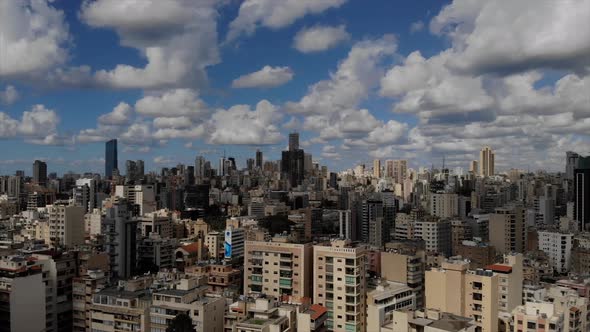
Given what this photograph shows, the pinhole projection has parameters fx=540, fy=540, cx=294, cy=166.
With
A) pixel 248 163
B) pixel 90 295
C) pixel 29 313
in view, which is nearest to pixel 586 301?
pixel 90 295

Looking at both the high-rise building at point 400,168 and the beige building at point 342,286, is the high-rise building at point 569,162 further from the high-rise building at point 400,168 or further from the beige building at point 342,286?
the beige building at point 342,286

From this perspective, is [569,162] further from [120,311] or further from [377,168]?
[120,311]

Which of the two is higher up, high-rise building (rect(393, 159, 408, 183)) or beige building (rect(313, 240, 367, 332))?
high-rise building (rect(393, 159, 408, 183))

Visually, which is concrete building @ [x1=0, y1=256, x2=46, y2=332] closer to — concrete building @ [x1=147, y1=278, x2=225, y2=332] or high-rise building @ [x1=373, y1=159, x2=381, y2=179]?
concrete building @ [x1=147, y1=278, x2=225, y2=332]

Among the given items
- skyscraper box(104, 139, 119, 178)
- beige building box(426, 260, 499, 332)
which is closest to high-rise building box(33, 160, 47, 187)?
skyscraper box(104, 139, 119, 178)

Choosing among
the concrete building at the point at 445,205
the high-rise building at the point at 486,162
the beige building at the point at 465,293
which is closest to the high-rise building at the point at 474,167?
the high-rise building at the point at 486,162

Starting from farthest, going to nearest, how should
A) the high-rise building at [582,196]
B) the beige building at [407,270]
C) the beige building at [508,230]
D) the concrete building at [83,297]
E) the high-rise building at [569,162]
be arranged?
the high-rise building at [569,162]
the high-rise building at [582,196]
the beige building at [508,230]
the beige building at [407,270]
the concrete building at [83,297]

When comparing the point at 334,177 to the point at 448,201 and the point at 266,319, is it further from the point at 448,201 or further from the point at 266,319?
the point at 266,319
